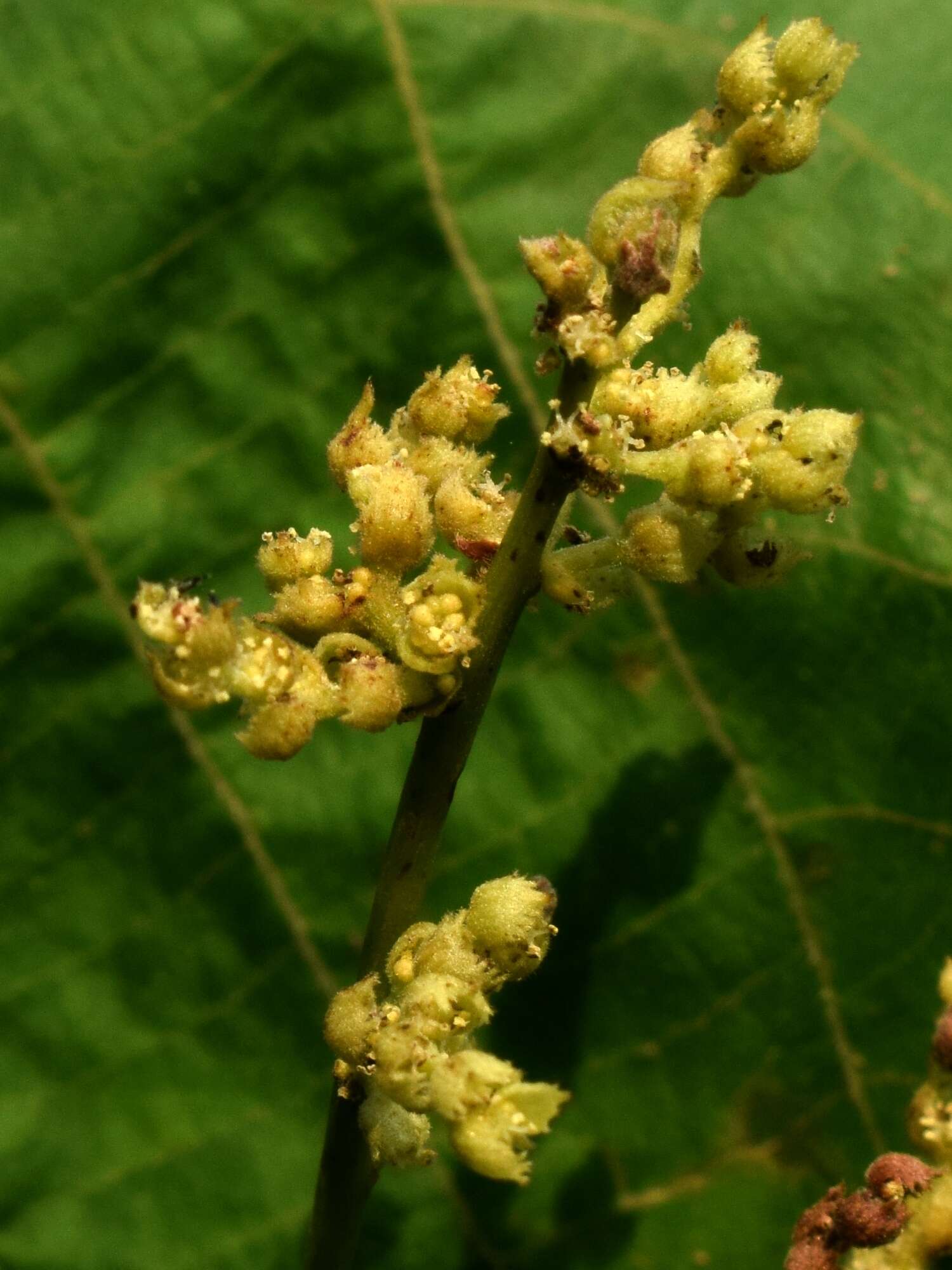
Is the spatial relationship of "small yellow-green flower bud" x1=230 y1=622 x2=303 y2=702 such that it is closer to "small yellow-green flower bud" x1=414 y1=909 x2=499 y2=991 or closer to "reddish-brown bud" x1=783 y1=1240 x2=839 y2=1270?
"small yellow-green flower bud" x1=414 y1=909 x2=499 y2=991

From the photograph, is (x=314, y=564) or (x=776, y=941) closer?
(x=314, y=564)

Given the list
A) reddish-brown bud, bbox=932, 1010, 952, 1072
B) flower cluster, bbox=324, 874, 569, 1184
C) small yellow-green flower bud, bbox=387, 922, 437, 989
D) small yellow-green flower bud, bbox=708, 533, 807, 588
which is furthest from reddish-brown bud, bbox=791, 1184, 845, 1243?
small yellow-green flower bud, bbox=708, 533, 807, 588

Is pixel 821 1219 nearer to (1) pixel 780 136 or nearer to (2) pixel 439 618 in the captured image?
(2) pixel 439 618

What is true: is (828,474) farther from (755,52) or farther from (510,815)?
(510,815)

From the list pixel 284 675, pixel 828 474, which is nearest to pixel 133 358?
pixel 284 675

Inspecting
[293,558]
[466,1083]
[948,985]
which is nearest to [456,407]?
[293,558]

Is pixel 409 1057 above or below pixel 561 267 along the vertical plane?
below
